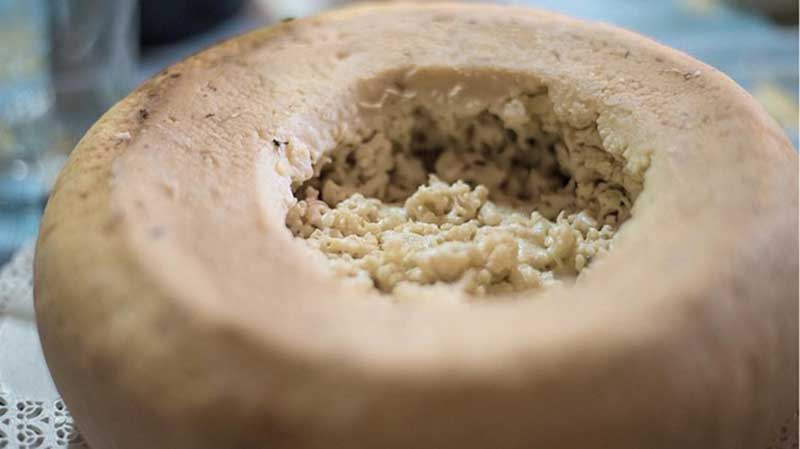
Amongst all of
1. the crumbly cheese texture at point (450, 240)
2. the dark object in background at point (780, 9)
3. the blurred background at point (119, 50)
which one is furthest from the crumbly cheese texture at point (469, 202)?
the dark object in background at point (780, 9)

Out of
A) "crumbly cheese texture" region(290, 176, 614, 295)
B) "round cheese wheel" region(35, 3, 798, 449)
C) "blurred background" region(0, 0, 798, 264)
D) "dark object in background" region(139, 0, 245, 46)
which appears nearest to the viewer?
"round cheese wheel" region(35, 3, 798, 449)

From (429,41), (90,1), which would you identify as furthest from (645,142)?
(90,1)

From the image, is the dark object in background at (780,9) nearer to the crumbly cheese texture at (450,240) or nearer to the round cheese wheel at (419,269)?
the round cheese wheel at (419,269)

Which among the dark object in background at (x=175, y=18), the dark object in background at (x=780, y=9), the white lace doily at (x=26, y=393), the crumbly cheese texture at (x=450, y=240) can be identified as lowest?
the white lace doily at (x=26, y=393)

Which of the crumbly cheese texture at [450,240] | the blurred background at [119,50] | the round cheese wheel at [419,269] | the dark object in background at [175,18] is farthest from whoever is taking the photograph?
the dark object in background at [175,18]

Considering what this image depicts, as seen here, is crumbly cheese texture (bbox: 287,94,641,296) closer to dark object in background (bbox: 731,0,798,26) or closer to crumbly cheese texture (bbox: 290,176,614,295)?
crumbly cheese texture (bbox: 290,176,614,295)

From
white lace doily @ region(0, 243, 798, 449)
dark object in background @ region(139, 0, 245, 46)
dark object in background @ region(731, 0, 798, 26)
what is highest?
dark object in background @ region(731, 0, 798, 26)

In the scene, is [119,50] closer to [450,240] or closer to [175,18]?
[175,18]

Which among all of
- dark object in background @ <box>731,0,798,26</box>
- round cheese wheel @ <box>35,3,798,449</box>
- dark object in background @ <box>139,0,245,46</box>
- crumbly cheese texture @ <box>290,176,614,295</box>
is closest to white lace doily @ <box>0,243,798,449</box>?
round cheese wheel @ <box>35,3,798,449</box>
